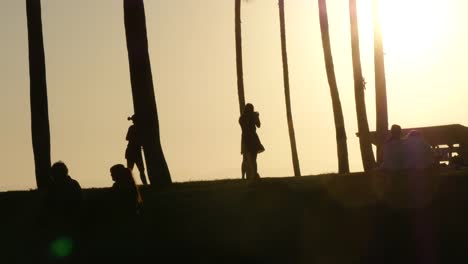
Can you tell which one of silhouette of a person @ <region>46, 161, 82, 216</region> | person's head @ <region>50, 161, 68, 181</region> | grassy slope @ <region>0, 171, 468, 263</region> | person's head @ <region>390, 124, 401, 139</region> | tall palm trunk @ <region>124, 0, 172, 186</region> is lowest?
grassy slope @ <region>0, 171, 468, 263</region>

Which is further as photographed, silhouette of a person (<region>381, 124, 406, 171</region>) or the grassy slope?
silhouette of a person (<region>381, 124, 406, 171</region>)

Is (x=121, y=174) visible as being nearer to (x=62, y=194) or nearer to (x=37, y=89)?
(x=62, y=194)

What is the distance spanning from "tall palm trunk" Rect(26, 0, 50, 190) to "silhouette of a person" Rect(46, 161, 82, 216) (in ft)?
52.6

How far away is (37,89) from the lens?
3684cm

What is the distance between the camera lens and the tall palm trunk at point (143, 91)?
33281 millimetres

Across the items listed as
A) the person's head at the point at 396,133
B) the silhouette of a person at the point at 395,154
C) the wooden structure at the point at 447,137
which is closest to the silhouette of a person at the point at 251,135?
the person's head at the point at 396,133

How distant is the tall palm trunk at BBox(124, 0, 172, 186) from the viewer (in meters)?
33.3

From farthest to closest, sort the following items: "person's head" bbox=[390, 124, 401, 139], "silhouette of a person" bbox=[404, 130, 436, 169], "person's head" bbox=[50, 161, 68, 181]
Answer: "person's head" bbox=[390, 124, 401, 139], "silhouette of a person" bbox=[404, 130, 436, 169], "person's head" bbox=[50, 161, 68, 181]

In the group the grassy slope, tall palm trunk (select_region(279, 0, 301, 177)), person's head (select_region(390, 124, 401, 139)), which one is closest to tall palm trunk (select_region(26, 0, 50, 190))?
the grassy slope

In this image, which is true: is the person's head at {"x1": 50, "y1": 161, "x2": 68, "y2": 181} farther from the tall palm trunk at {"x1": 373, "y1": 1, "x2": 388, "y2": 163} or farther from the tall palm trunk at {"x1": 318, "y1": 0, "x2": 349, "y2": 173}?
the tall palm trunk at {"x1": 318, "y1": 0, "x2": 349, "y2": 173}

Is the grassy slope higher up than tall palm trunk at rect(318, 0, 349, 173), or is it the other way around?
tall palm trunk at rect(318, 0, 349, 173)

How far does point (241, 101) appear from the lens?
2203 inches

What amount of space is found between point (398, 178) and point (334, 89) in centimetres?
2770

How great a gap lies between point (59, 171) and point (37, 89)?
16.5 m
